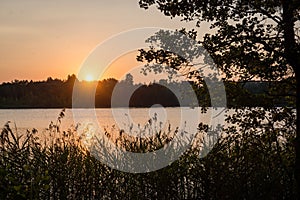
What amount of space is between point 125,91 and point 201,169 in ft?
21.6

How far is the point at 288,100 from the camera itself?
6.62 metres

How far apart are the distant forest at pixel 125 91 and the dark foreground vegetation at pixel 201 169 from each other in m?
0.20

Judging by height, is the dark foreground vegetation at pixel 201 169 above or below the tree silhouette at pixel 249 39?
below

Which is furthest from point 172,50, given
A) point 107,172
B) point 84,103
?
point 84,103

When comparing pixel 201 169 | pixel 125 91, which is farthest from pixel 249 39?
pixel 125 91

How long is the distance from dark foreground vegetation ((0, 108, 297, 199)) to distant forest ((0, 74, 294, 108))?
195mm

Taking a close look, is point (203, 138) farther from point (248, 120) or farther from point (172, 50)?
point (172, 50)

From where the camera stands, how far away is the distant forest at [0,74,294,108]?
622 centimetres

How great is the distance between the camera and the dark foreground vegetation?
6523 millimetres

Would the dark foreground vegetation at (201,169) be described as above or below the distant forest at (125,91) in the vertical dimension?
below

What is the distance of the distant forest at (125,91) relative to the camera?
6219 mm

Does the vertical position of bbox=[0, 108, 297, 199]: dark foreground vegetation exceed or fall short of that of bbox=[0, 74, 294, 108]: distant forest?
it falls short

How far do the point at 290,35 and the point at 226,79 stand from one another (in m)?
0.89

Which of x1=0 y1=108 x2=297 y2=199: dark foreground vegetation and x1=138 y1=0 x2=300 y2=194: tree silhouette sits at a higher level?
x1=138 y1=0 x2=300 y2=194: tree silhouette
